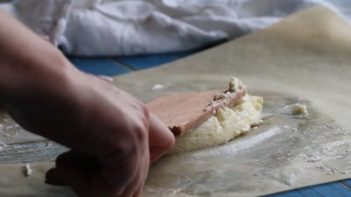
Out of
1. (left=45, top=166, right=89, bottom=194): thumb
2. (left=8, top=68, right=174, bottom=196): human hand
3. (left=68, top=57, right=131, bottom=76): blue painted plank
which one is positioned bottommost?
(left=68, top=57, right=131, bottom=76): blue painted plank

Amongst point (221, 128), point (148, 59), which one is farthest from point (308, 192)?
point (148, 59)

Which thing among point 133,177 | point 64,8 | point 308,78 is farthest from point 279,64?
point 133,177

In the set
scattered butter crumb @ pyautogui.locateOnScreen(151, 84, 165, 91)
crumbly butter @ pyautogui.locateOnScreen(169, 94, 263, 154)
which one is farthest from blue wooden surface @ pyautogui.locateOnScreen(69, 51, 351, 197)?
crumbly butter @ pyautogui.locateOnScreen(169, 94, 263, 154)

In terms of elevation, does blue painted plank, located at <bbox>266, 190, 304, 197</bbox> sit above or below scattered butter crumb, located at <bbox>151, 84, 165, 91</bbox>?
above

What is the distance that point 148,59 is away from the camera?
125 centimetres

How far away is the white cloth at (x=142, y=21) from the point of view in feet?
4.16

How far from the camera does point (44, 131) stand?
583 millimetres

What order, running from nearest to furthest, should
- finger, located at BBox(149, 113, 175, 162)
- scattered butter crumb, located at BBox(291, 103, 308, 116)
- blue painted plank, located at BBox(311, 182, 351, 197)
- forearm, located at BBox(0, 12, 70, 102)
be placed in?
forearm, located at BBox(0, 12, 70, 102)
finger, located at BBox(149, 113, 175, 162)
blue painted plank, located at BBox(311, 182, 351, 197)
scattered butter crumb, located at BBox(291, 103, 308, 116)

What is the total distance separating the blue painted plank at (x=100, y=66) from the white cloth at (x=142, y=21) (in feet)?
0.06

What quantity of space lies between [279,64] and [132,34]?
271 millimetres

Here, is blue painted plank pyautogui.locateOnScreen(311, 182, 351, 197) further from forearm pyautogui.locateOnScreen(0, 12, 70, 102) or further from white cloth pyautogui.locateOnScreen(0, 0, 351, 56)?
white cloth pyautogui.locateOnScreen(0, 0, 351, 56)

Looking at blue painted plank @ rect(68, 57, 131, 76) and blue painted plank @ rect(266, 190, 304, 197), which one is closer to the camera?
blue painted plank @ rect(266, 190, 304, 197)

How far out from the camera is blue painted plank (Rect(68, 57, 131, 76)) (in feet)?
3.90

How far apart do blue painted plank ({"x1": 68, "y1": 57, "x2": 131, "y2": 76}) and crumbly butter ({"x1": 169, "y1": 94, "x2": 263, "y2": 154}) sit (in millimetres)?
310
